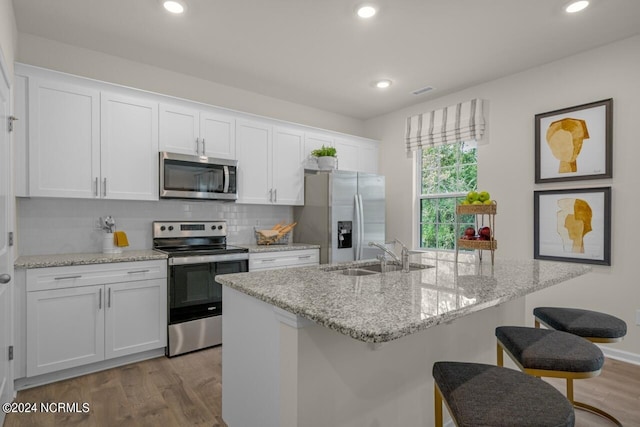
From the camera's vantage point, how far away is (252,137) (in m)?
3.76

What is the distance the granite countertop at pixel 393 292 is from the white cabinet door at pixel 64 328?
1502 millimetres

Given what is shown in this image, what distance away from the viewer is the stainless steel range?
116 inches

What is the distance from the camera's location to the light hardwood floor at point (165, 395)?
6.70 feet

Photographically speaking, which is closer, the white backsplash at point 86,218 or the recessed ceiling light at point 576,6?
the recessed ceiling light at point 576,6

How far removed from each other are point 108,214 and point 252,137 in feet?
5.10

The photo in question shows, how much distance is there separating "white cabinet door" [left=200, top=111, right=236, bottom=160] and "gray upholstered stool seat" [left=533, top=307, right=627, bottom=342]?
9.74ft

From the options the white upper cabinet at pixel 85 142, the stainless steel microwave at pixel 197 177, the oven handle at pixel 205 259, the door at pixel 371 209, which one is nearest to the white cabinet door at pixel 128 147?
the white upper cabinet at pixel 85 142

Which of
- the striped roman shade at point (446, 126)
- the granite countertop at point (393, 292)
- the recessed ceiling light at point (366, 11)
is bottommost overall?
the granite countertop at point (393, 292)

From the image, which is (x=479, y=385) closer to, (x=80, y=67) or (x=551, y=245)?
(x=551, y=245)

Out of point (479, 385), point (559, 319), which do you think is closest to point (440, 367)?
point (479, 385)

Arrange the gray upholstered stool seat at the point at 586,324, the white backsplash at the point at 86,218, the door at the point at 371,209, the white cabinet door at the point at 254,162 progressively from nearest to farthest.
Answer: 1. the gray upholstered stool seat at the point at 586,324
2. the white backsplash at the point at 86,218
3. the white cabinet door at the point at 254,162
4. the door at the point at 371,209

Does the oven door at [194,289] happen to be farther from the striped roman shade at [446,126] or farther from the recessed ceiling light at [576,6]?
the recessed ceiling light at [576,6]

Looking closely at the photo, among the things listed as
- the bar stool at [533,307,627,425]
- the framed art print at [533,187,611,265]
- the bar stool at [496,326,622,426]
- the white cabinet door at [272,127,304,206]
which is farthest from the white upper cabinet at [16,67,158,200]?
the framed art print at [533,187,611,265]

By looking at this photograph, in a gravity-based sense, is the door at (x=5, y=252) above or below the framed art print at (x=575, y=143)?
below
